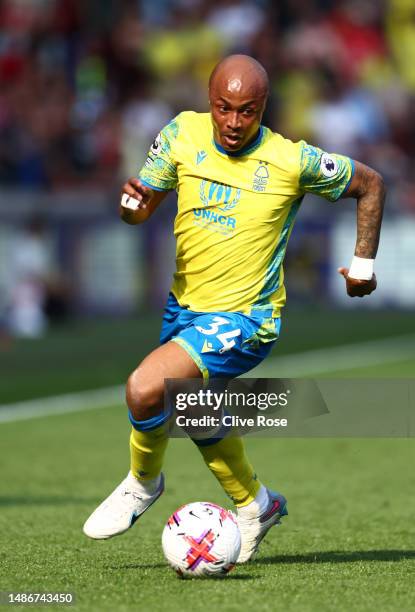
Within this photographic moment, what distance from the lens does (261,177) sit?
614 centimetres

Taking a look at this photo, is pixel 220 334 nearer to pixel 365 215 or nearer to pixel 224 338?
pixel 224 338

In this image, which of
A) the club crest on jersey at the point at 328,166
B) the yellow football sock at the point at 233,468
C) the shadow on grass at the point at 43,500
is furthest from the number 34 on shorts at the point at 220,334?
the shadow on grass at the point at 43,500

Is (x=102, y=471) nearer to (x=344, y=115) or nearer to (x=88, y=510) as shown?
(x=88, y=510)

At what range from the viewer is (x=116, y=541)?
6.93m

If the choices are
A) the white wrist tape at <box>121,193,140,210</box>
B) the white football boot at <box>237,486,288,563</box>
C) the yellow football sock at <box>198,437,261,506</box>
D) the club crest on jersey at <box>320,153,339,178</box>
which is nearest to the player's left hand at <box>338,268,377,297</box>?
the club crest on jersey at <box>320,153,339,178</box>

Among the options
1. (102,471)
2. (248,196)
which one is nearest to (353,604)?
(248,196)

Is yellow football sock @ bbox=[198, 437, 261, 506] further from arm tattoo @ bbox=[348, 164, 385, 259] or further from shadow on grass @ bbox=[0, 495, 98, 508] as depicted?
shadow on grass @ bbox=[0, 495, 98, 508]

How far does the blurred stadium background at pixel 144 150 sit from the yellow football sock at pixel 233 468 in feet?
26.1

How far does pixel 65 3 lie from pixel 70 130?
2.81 meters

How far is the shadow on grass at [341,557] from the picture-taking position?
20.5 feet

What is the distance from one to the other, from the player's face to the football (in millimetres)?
1605

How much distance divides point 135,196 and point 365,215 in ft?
3.39

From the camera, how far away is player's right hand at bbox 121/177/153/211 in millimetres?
6102

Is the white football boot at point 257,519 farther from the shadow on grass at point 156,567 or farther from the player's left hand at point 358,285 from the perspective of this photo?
the player's left hand at point 358,285
